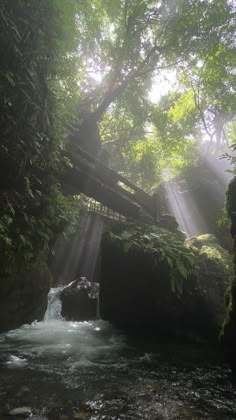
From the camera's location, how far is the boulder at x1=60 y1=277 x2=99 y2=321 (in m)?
9.98

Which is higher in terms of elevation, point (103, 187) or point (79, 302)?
point (103, 187)

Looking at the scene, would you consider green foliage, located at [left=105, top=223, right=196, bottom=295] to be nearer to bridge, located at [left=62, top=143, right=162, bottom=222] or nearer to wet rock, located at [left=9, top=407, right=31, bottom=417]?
bridge, located at [left=62, top=143, right=162, bottom=222]

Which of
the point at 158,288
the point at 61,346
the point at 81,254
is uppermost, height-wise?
the point at 81,254

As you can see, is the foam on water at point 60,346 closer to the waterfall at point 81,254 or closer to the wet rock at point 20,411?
the wet rock at point 20,411

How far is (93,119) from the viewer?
17.9 m

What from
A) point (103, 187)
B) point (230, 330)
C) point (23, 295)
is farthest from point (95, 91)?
point (230, 330)

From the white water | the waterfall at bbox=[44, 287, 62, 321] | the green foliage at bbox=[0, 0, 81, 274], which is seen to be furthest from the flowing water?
the waterfall at bbox=[44, 287, 62, 321]

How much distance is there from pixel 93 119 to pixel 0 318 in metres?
15.0

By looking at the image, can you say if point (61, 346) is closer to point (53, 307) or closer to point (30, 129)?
point (53, 307)

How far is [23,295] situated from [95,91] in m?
19.2

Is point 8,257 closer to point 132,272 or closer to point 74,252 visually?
point 132,272

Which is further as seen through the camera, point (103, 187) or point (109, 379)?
point (103, 187)

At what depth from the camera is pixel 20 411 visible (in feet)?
9.73

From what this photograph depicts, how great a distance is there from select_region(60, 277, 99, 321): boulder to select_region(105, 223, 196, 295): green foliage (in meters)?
3.24
